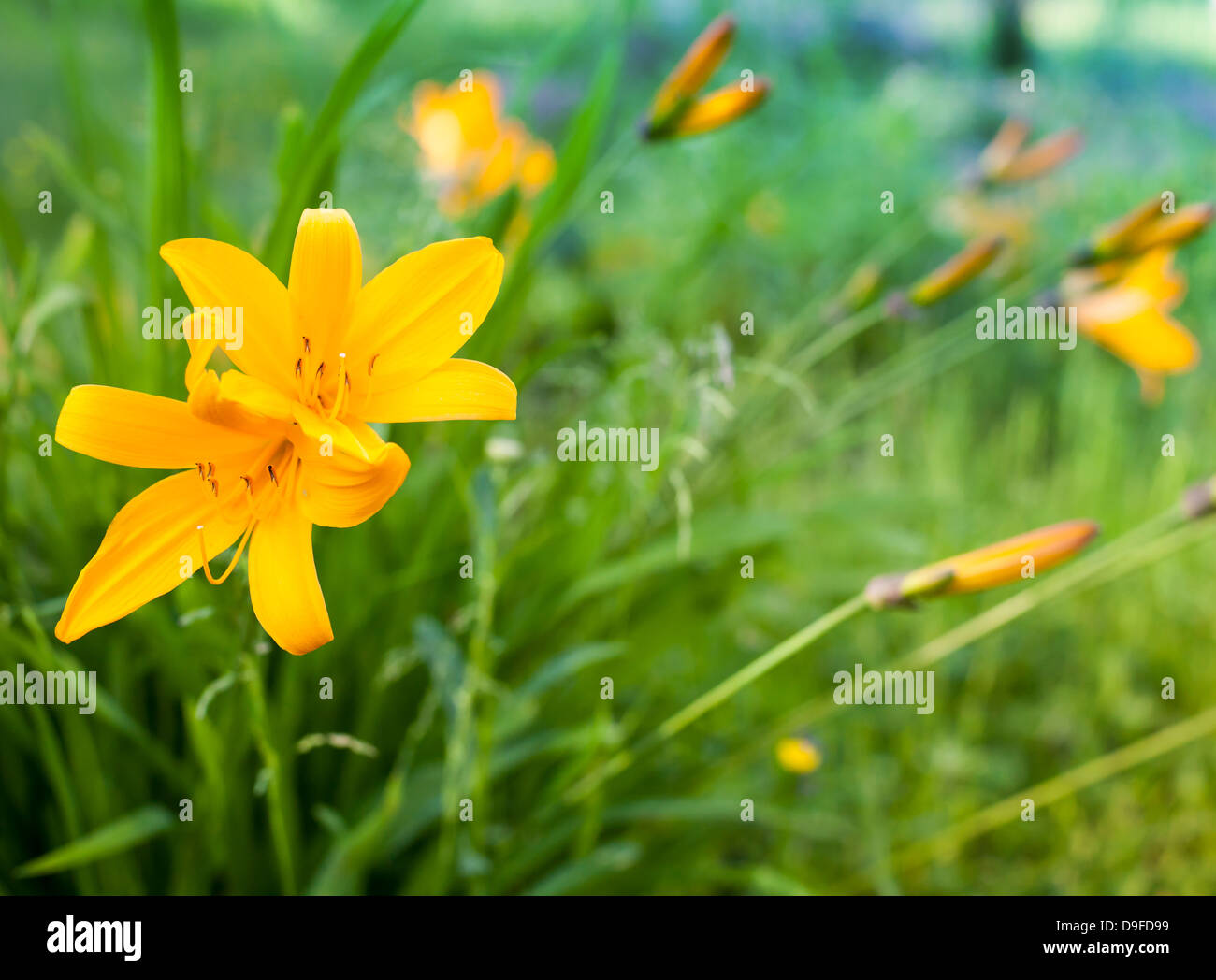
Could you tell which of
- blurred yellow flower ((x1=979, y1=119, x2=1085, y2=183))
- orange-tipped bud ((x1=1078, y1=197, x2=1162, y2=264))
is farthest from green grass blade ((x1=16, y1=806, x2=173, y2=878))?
blurred yellow flower ((x1=979, y1=119, x2=1085, y2=183))

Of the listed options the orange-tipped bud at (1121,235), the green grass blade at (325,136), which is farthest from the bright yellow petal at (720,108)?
the orange-tipped bud at (1121,235)

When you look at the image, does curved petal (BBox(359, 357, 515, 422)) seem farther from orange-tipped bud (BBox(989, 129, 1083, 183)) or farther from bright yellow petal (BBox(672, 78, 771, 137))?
orange-tipped bud (BBox(989, 129, 1083, 183))

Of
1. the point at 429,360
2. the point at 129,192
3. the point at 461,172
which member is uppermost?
the point at 461,172

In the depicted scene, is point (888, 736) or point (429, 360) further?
point (888, 736)
